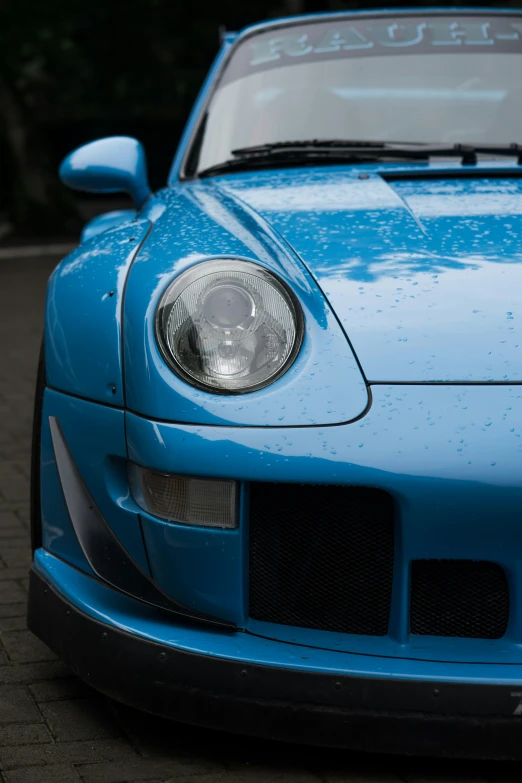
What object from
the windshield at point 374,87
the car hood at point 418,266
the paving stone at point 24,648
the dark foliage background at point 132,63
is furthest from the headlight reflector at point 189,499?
the dark foliage background at point 132,63

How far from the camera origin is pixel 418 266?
7.68 feet

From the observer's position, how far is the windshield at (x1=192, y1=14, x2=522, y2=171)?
11.1 ft

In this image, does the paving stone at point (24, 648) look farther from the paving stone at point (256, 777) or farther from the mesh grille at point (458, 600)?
the mesh grille at point (458, 600)

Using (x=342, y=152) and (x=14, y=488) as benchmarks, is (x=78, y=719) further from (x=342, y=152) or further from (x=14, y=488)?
(x=14, y=488)

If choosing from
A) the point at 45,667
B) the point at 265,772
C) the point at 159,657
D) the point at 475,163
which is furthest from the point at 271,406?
the point at 475,163

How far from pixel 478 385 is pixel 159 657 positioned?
74cm

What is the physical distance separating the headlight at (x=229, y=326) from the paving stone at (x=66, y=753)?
0.70 meters

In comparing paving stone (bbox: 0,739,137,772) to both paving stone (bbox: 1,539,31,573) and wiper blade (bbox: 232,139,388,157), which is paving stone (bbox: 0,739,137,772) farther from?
wiper blade (bbox: 232,139,388,157)

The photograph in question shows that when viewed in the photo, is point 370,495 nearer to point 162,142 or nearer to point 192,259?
point 192,259

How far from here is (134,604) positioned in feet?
7.31

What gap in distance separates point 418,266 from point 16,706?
1202 mm

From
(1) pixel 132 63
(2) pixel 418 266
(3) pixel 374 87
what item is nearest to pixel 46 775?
(2) pixel 418 266

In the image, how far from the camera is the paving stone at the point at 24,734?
229cm

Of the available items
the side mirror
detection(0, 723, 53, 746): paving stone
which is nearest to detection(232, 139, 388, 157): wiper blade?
the side mirror
